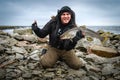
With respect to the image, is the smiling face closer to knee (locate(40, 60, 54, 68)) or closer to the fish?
the fish

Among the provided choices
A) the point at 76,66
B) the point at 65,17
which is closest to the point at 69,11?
the point at 65,17

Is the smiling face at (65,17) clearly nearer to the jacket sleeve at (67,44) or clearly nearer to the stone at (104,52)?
the jacket sleeve at (67,44)

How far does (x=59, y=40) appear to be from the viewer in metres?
6.82

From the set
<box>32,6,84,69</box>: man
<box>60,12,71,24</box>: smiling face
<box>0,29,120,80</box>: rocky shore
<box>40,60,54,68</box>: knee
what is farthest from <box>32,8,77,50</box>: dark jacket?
<box>0,29,120,80</box>: rocky shore

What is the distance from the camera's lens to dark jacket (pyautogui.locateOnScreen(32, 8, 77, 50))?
671 cm

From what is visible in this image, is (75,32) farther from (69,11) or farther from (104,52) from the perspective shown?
(104,52)

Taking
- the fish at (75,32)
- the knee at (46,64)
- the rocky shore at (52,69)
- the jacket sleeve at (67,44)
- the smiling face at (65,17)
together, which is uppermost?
the smiling face at (65,17)

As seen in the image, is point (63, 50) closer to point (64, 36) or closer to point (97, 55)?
point (64, 36)

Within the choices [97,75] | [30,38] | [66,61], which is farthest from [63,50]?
[30,38]

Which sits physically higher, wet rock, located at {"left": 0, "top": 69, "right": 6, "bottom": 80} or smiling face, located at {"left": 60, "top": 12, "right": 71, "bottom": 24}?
smiling face, located at {"left": 60, "top": 12, "right": 71, "bottom": 24}

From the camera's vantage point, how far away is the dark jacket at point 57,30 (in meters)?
6.71

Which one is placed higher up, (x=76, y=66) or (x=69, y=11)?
(x=69, y=11)

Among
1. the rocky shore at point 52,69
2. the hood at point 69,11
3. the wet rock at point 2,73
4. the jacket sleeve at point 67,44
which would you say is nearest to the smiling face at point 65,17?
the hood at point 69,11

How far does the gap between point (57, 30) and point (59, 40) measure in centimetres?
35
